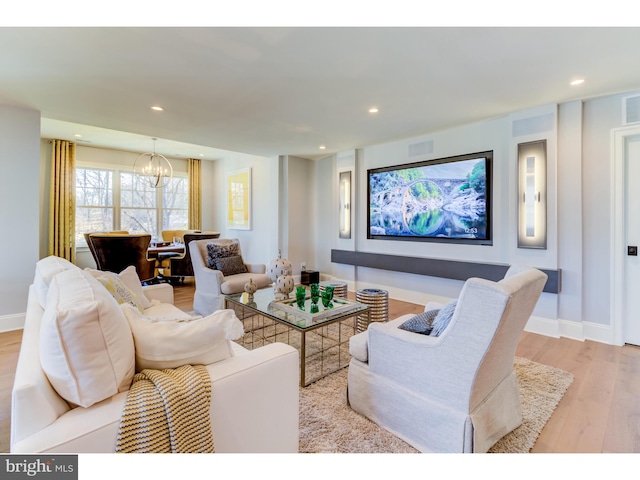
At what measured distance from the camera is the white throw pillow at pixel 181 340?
1142 mm

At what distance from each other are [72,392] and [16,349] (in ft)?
9.51

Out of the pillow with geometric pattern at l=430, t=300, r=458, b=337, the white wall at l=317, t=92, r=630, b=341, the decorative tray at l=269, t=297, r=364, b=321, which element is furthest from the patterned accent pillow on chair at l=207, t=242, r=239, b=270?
the white wall at l=317, t=92, r=630, b=341

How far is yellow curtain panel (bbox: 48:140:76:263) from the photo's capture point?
19.3 feet

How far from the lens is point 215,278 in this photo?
3637 mm

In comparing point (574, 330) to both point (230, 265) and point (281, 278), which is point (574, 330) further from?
point (230, 265)

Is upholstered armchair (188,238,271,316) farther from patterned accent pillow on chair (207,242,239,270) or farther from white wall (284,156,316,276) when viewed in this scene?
white wall (284,156,316,276)

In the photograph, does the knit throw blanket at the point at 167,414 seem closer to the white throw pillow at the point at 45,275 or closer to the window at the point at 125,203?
the white throw pillow at the point at 45,275

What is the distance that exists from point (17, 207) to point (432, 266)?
4933 millimetres

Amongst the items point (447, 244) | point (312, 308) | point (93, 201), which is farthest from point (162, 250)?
point (447, 244)

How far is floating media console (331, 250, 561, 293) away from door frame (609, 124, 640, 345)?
45 cm

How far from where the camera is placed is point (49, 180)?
594 centimetres

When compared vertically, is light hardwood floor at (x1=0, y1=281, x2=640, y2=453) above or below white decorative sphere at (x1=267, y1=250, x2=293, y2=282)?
below
